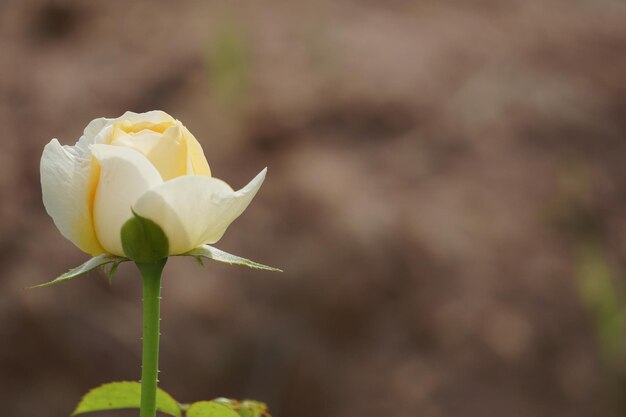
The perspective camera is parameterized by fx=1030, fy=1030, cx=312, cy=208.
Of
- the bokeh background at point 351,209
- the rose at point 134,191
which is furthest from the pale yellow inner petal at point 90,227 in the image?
the bokeh background at point 351,209

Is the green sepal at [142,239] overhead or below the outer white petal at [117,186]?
below

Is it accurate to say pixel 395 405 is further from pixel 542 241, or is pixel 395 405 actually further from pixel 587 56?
pixel 587 56

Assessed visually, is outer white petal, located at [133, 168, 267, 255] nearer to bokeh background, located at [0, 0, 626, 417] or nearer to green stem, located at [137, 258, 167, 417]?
green stem, located at [137, 258, 167, 417]

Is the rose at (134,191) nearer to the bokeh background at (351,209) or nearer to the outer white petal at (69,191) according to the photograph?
the outer white petal at (69,191)

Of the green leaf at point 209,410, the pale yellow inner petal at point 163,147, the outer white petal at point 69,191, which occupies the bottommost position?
the green leaf at point 209,410

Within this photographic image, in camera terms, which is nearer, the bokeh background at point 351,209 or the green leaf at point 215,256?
the green leaf at point 215,256

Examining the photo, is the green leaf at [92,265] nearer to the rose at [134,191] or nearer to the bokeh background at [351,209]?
the rose at [134,191]

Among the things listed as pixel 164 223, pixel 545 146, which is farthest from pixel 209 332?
pixel 164 223

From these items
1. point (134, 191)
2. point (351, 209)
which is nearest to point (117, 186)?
point (134, 191)
